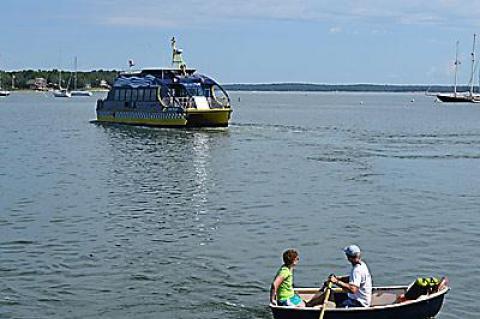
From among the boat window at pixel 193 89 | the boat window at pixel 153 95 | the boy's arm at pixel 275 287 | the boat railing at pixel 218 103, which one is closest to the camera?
the boy's arm at pixel 275 287

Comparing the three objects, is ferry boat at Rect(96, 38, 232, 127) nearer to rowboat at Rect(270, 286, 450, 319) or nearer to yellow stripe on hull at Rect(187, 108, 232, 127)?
yellow stripe on hull at Rect(187, 108, 232, 127)

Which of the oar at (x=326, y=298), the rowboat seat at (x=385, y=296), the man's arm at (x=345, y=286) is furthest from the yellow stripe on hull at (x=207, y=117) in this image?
the man's arm at (x=345, y=286)

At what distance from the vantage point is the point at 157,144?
60.5 meters

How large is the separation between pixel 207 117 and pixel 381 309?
56.6 metres

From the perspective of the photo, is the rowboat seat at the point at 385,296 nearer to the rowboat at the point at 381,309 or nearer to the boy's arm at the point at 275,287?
the rowboat at the point at 381,309

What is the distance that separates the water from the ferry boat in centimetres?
1658

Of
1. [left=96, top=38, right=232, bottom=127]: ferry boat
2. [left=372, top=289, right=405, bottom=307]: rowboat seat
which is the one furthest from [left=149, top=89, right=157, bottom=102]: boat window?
[left=372, top=289, right=405, bottom=307]: rowboat seat

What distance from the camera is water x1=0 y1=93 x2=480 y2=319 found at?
66.4 feet

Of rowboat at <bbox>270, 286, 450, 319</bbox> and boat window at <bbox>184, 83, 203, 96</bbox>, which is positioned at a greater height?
boat window at <bbox>184, 83, 203, 96</bbox>

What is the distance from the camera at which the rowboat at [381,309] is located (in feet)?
52.5

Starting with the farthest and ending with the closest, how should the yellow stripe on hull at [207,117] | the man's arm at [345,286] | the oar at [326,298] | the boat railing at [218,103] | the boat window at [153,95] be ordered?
the boat window at [153,95], the boat railing at [218,103], the yellow stripe on hull at [207,117], the man's arm at [345,286], the oar at [326,298]

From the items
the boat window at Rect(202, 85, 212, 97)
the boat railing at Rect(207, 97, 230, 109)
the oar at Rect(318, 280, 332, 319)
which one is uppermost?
the boat window at Rect(202, 85, 212, 97)

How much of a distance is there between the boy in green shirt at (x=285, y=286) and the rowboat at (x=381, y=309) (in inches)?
10.2

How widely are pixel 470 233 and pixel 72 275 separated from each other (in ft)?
42.6
